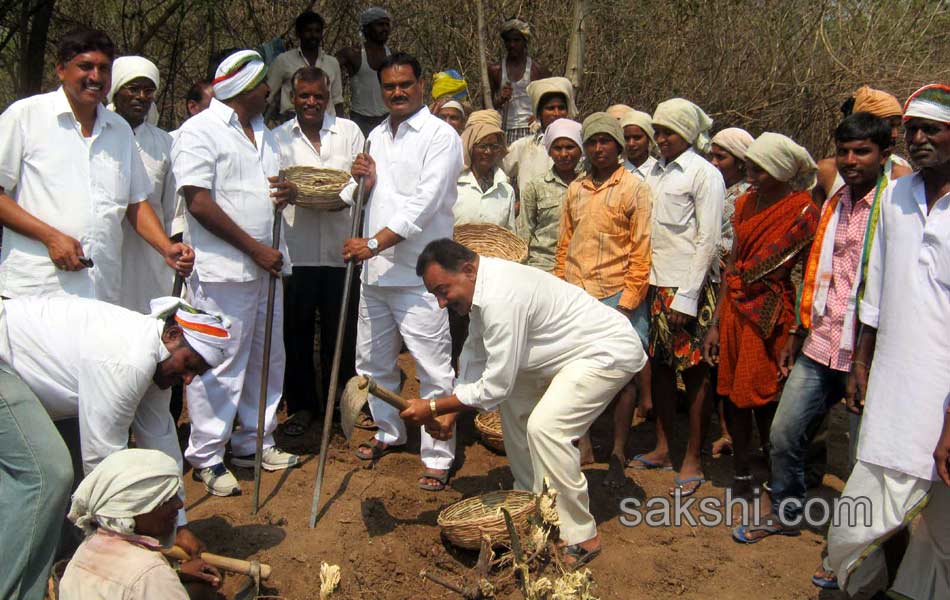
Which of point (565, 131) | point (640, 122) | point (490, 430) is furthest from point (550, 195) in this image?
point (490, 430)

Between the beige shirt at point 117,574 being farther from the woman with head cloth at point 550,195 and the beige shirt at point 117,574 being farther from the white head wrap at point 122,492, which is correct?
the woman with head cloth at point 550,195

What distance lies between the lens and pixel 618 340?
4234mm

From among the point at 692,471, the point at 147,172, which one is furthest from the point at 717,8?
the point at 147,172

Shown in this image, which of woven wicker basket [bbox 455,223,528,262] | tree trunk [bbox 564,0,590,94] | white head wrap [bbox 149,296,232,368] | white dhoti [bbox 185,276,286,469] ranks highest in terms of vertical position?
tree trunk [bbox 564,0,590,94]

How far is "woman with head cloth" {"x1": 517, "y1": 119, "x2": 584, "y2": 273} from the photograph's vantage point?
5.54 m

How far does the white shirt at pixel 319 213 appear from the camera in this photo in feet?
17.5

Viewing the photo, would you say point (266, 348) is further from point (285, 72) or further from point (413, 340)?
point (285, 72)

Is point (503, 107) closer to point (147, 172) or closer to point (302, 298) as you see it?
point (302, 298)

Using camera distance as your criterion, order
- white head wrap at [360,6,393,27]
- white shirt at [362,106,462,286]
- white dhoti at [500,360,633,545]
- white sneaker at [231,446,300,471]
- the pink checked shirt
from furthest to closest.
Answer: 1. white head wrap at [360,6,393,27]
2. white sneaker at [231,446,300,471]
3. white shirt at [362,106,462,286]
4. white dhoti at [500,360,633,545]
5. the pink checked shirt

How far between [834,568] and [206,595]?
2481 millimetres

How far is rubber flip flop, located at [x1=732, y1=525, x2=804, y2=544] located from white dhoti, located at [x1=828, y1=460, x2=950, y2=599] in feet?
2.41

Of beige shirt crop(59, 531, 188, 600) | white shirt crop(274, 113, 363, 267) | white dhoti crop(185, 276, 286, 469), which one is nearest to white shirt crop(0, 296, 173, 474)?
beige shirt crop(59, 531, 188, 600)

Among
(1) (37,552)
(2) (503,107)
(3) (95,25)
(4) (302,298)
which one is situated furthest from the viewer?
(3) (95,25)

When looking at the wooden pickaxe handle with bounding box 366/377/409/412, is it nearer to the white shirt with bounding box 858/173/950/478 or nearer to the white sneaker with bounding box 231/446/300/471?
the white sneaker with bounding box 231/446/300/471
